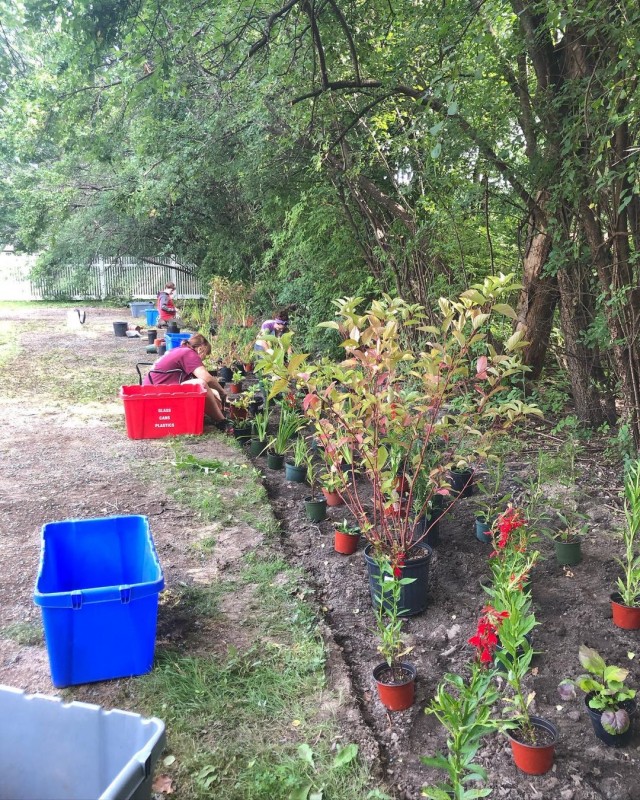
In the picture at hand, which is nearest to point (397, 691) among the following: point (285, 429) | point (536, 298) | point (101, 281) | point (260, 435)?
point (285, 429)

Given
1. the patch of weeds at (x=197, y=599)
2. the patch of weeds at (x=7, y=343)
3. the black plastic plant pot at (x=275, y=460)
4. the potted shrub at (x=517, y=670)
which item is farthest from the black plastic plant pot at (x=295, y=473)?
the patch of weeds at (x=7, y=343)

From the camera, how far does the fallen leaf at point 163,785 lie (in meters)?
1.96

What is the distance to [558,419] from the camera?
5.71m

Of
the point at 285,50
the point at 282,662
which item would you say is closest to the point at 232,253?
the point at 285,50

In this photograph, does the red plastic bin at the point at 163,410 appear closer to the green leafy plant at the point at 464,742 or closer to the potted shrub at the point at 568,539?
the potted shrub at the point at 568,539

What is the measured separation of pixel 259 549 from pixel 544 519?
166 centimetres

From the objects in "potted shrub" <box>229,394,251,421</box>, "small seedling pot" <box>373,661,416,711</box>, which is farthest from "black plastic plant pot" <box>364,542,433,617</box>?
"potted shrub" <box>229,394,251,421</box>

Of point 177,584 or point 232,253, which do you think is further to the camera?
point 232,253

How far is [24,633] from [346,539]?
1661 millimetres

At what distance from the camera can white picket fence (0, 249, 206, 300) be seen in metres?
20.9

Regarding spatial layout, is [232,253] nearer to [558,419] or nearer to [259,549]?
[558,419]

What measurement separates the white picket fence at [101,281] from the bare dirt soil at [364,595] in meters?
15.8

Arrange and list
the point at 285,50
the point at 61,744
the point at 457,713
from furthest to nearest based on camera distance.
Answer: the point at 285,50 < the point at 457,713 < the point at 61,744

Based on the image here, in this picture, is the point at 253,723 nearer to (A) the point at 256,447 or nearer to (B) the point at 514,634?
(B) the point at 514,634
